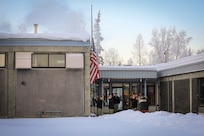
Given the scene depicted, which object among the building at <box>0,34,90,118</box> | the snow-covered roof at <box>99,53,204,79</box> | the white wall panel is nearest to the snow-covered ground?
the building at <box>0,34,90,118</box>

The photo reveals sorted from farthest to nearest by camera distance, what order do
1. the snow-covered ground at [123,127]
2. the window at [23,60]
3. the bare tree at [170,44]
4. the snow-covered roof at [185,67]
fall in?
the bare tree at [170,44], the snow-covered roof at [185,67], the window at [23,60], the snow-covered ground at [123,127]

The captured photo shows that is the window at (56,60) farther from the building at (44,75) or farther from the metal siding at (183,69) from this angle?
the metal siding at (183,69)

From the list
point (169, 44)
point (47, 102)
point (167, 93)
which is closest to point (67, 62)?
point (47, 102)

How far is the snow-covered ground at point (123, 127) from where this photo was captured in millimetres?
12914

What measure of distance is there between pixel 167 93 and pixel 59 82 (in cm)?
1112

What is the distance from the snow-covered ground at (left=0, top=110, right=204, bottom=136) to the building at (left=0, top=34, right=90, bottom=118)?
3.33 metres

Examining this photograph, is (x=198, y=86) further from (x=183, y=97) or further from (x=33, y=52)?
(x=33, y=52)

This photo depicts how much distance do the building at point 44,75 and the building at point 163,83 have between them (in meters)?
5.83

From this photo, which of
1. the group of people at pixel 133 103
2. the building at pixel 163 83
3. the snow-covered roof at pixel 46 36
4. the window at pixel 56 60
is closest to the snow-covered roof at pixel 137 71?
the building at pixel 163 83

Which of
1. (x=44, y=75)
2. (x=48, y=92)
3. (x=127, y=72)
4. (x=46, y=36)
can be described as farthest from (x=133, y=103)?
(x=46, y=36)

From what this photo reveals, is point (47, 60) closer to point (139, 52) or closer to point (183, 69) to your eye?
point (183, 69)

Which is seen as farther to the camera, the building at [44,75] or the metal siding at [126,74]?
the metal siding at [126,74]

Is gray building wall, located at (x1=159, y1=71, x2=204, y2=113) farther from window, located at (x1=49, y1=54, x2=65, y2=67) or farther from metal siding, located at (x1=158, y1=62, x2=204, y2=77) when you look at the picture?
window, located at (x1=49, y1=54, x2=65, y2=67)

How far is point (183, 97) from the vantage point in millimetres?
26406
